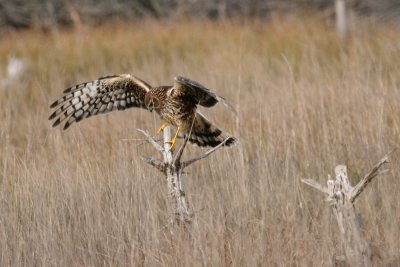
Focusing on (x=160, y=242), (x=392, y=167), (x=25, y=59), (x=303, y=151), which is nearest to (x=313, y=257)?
(x=160, y=242)

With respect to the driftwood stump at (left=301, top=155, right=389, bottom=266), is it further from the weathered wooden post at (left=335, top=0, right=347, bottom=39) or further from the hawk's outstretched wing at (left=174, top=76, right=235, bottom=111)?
the weathered wooden post at (left=335, top=0, right=347, bottom=39)

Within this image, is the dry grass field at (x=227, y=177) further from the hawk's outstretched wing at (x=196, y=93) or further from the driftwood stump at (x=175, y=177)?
the hawk's outstretched wing at (x=196, y=93)

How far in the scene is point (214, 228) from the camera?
14.1 ft

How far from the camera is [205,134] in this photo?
5.28 metres

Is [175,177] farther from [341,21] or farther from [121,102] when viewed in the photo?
[341,21]

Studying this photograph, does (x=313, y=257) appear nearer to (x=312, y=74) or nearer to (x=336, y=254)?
(x=336, y=254)

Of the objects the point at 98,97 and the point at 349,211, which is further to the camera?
the point at 98,97

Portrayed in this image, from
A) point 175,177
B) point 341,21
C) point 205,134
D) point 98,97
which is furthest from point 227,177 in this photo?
point 341,21

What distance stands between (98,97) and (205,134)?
0.66 m

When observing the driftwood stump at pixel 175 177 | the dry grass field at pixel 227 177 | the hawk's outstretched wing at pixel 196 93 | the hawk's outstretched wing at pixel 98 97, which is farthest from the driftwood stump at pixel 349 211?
the hawk's outstretched wing at pixel 98 97

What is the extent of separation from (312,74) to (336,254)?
356 cm

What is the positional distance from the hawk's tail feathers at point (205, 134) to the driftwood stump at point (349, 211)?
127 cm

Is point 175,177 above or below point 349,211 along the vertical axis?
above

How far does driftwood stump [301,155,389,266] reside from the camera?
4031mm
